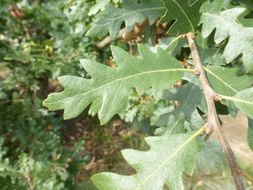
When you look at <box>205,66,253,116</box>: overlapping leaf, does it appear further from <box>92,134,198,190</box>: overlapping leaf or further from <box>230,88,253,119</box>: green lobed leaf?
<box>92,134,198,190</box>: overlapping leaf

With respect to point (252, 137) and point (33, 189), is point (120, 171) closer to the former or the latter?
point (33, 189)

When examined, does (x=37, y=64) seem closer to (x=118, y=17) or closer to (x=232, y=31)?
(x=118, y=17)

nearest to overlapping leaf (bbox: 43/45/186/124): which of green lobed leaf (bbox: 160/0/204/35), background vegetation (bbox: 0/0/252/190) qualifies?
green lobed leaf (bbox: 160/0/204/35)

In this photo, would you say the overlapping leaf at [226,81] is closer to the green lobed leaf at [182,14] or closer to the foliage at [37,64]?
the green lobed leaf at [182,14]

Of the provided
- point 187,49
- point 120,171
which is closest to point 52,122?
point 120,171

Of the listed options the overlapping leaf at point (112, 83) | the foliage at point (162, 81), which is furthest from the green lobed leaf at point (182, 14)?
the overlapping leaf at point (112, 83)

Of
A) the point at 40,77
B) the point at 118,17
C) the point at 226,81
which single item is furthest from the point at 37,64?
the point at 226,81
